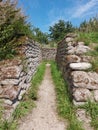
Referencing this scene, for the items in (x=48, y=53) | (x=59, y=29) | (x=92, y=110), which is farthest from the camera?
(x=59, y=29)

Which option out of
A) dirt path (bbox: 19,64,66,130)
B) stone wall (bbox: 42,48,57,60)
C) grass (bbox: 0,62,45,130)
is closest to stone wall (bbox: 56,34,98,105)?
dirt path (bbox: 19,64,66,130)

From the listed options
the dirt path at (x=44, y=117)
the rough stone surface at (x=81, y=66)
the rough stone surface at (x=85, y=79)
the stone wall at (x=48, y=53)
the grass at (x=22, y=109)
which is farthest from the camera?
the stone wall at (x=48, y=53)

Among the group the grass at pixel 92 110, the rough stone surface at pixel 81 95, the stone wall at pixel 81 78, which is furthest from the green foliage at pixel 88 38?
the grass at pixel 92 110

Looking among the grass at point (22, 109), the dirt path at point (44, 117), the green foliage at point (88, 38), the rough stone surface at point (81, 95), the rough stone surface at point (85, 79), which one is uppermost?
the green foliage at point (88, 38)

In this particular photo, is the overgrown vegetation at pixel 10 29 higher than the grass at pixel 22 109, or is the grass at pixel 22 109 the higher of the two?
the overgrown vegetation at pixel 10 29

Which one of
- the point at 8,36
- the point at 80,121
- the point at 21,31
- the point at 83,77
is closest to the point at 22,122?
the point at 80,121

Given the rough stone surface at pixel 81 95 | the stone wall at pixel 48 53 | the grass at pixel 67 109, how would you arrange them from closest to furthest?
the grass at pixel 67 109
the rough stone surface at pixel 81 95
the stone wall at pixel 48 53

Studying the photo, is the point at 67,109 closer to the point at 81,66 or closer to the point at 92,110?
the point at 92,110

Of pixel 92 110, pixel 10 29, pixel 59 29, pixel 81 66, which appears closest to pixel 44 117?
pixel 92 110

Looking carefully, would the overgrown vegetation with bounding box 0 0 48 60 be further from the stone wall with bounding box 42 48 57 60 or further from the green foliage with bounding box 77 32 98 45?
the stone wall with bounding box 42 48 57 60

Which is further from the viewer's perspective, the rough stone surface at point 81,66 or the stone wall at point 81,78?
the rough stone surface at point 81,66

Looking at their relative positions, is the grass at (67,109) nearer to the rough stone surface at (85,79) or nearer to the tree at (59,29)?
the rough stone surface at (85,79)

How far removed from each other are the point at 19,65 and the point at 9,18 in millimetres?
1800

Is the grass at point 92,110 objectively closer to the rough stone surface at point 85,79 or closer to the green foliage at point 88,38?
the rough stone surface at point 85,79
